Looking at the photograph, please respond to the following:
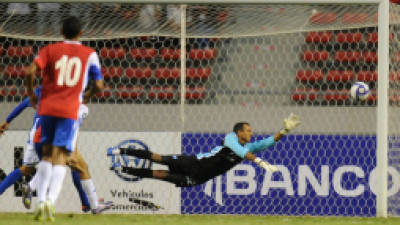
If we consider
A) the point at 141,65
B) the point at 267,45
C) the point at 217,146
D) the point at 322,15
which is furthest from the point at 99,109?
the point at 322,15

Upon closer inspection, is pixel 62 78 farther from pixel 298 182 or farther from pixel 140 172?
pixel 298 182

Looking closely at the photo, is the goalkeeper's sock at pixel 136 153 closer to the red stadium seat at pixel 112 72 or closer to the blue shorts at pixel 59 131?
the red stadium seat at pixel 112 72

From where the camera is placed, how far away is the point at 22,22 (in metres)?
7.06

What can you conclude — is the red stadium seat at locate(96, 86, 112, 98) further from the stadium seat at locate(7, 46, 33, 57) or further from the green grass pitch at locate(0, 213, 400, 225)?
the green grass pitch at locate(0, 213, 400, 225)

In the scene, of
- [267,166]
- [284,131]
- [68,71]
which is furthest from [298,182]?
[68,71]

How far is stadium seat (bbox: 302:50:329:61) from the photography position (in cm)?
764

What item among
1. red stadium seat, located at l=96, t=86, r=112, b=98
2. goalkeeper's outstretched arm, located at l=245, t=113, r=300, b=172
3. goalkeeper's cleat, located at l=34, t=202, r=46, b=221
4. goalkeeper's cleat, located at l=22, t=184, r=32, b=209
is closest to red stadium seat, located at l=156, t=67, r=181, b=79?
red stadium seat, located at l=96, t=86, r=112, b=98

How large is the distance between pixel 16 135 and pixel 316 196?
8.78ft

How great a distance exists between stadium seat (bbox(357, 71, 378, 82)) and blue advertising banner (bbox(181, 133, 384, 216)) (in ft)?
3.78

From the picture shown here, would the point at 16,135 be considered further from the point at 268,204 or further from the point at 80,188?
the point at 268,204

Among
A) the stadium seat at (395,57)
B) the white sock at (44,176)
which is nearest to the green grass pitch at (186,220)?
the white sock at (44,176)

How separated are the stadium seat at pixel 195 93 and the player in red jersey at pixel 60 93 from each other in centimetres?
285

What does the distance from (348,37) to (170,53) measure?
5.88ft

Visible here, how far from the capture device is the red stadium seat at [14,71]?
294 inches
